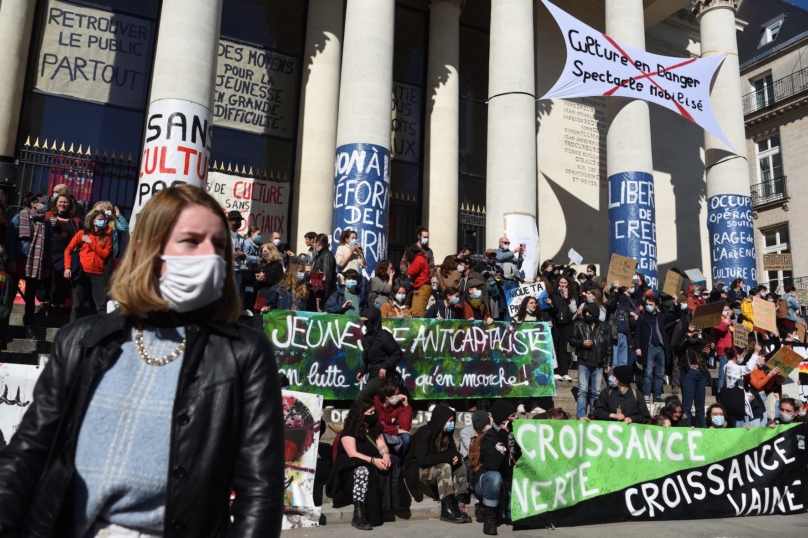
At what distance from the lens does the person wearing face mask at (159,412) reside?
5.34ft

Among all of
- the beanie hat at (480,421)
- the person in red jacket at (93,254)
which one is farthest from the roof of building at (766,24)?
the person in red jacket at (93,254)

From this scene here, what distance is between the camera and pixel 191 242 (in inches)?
72.2

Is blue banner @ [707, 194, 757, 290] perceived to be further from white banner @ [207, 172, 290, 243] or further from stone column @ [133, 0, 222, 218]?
stone column @ [133, 0, 222, 218]

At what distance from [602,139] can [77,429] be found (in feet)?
69.4

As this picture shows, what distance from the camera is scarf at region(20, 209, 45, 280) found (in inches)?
334

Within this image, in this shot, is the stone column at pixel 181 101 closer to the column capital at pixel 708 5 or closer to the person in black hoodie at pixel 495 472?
the person in black hoodie at pixel 495 472

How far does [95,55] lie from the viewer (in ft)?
51.9

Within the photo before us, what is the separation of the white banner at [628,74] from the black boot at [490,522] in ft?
31.0

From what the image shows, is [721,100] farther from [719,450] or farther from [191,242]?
[191,242]

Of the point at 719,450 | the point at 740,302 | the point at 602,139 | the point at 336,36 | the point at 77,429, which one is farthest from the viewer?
the point at 602,139

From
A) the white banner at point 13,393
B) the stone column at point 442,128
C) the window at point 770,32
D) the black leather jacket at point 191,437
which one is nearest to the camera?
the black leather jacket at point 191,437

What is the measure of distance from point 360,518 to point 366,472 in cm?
45

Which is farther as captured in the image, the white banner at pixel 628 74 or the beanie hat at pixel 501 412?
the white banner at pixel 628 74

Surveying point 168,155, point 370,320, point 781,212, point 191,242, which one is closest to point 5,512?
point 191,242
